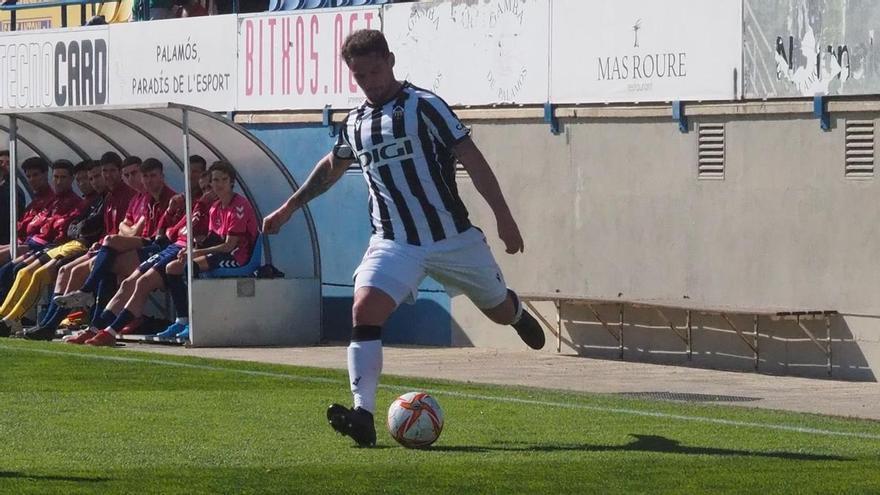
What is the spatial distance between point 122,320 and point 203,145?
6.95ft

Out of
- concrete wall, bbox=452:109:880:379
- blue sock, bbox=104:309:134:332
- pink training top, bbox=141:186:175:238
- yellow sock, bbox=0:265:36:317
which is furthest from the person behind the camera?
yellow sock, bbox=0:265:36:317

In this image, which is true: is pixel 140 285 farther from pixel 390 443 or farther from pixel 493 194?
pixel 493 194

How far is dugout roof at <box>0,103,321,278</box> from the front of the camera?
18.2 metres

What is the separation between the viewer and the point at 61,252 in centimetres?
1897

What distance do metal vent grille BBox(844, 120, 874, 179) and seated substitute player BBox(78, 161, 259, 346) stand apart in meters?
5.65

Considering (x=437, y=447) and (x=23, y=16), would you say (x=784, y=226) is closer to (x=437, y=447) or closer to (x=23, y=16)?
(x=437, y=447)

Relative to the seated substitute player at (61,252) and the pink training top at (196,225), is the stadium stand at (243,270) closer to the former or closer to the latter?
the pink training top at (196,225)

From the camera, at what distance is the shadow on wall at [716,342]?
1473 cm

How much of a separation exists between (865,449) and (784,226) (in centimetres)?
557

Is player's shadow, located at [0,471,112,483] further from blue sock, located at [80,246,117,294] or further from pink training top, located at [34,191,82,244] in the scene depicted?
pink training top, located at [34,191,82,244]

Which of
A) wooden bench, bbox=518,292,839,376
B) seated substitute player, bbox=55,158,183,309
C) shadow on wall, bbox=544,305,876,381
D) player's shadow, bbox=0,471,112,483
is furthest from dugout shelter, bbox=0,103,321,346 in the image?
player's shadow, bbox=0,471,112,483

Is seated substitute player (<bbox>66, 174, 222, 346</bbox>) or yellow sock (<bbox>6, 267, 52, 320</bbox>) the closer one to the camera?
seated substitute player (<bbox>66, 174, 222, 346</bbox>)

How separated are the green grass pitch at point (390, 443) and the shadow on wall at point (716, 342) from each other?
8.49 feet

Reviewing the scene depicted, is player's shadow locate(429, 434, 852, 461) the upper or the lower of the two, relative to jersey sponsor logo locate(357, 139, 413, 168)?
lower
